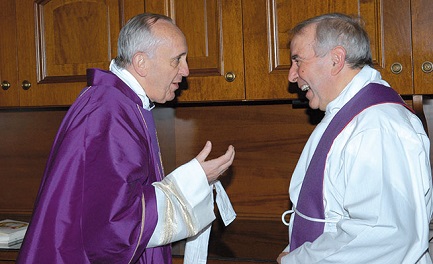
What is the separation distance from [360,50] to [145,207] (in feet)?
2.03

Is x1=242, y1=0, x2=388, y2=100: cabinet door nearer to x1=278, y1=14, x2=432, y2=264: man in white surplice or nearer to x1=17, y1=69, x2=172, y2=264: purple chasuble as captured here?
x1=278, y1=14, x2=432, y2=264: man in white surplice

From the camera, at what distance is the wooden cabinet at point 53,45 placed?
2207 millimetres

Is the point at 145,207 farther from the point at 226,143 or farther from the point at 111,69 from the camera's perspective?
the point at 226,143

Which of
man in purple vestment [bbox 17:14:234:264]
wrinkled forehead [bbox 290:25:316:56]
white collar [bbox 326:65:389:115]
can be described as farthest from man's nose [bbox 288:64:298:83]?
man in purple vestment [bbox 17:14:234:264]

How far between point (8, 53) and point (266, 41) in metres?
0.92

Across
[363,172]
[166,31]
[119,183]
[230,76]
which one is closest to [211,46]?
[230,76]

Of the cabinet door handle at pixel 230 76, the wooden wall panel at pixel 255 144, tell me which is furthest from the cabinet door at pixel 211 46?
the wooden wall panel at pixel 255 144

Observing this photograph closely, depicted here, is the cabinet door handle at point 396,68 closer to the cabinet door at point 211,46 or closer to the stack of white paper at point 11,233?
the cabinet door at point 211,46

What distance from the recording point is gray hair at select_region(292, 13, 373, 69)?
5.17ft

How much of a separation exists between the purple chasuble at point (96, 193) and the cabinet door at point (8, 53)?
0.75 meters

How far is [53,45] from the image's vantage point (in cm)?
227

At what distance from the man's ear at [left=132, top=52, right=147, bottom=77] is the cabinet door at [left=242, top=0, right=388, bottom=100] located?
0.44 meters

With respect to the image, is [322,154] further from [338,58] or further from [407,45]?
[407,45]

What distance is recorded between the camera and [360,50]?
158 centimetres
